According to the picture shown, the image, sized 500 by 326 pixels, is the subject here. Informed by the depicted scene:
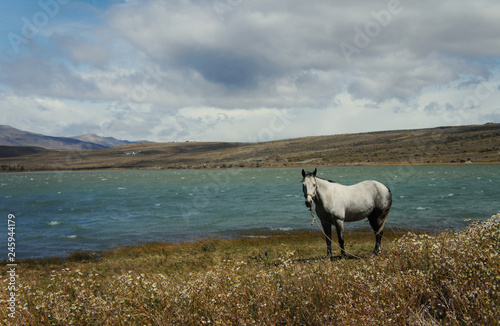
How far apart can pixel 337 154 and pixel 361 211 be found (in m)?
135

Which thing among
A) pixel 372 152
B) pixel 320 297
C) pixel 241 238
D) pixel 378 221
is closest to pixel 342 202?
pixel 378 221

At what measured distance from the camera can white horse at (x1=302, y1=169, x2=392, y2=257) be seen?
1040 cm

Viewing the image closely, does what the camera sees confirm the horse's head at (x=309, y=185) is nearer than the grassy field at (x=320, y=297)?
No

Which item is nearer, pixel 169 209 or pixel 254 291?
pixel 254 291

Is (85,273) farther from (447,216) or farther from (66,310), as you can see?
(447,216)

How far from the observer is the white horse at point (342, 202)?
10398 mm

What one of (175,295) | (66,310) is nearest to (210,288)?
(175,295)

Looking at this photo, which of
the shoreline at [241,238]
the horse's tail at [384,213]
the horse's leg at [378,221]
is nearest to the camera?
the horse's tail at [384,213]

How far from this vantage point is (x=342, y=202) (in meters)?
10.7

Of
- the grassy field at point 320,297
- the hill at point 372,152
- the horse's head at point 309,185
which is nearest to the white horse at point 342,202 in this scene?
the horse's head at point 309,185

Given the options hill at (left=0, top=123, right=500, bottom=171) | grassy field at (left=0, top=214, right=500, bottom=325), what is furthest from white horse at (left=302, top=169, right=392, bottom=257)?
hill at (left=0, top=123, right=500, bottom=171)

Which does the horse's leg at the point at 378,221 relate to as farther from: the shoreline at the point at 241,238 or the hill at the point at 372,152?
the hill at the point at 372,152

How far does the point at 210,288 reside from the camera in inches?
201

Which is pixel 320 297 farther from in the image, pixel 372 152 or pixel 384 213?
pixel 372 152
